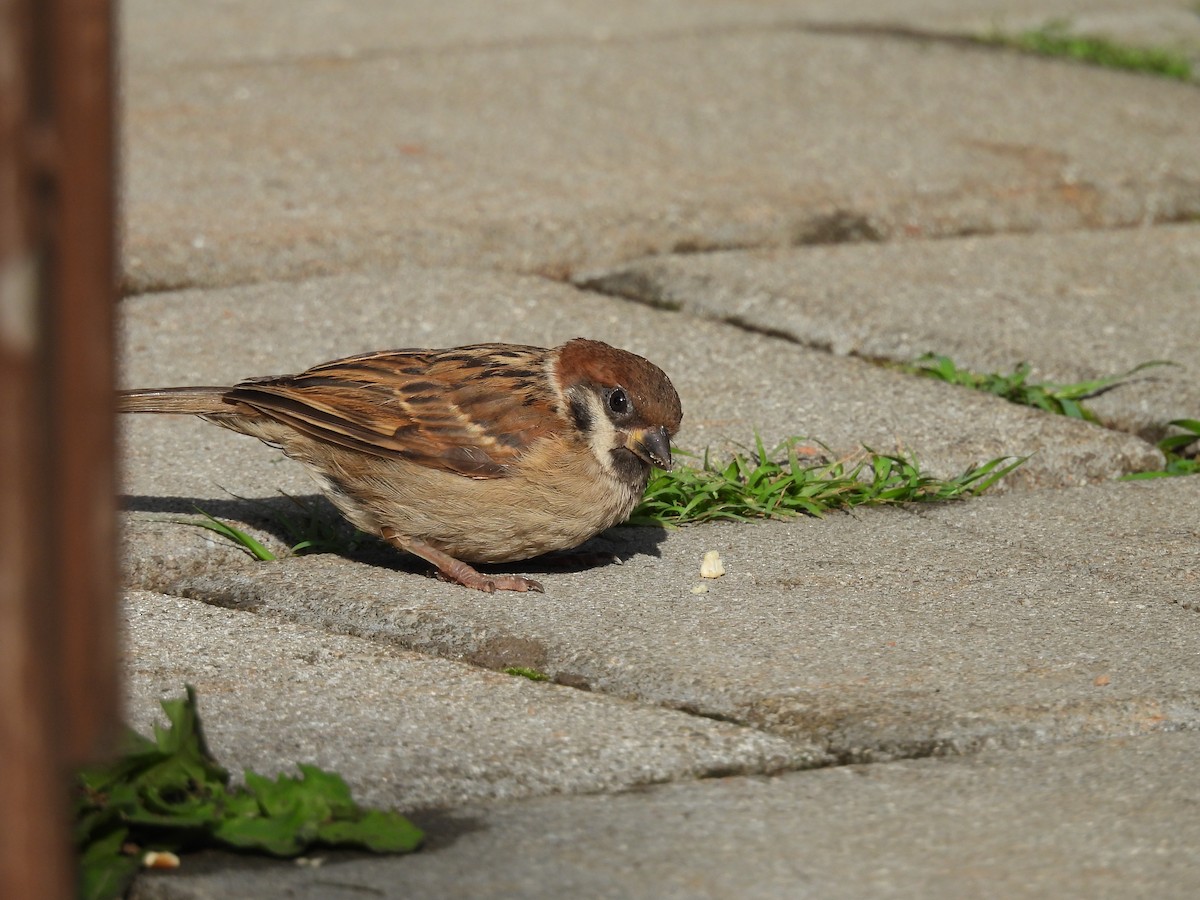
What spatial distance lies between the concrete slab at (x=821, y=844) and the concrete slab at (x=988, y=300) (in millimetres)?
2511

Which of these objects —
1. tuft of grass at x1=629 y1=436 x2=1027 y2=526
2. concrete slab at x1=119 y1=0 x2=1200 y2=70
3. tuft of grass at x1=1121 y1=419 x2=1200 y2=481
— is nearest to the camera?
tuft of grass at x1=629 y1=436 x2=1027 y2=526

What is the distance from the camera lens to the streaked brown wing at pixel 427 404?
414cm

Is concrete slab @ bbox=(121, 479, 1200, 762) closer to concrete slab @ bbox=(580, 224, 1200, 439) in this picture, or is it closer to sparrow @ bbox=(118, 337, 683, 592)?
sparrow @ bbox=(118, 337, 683, 592)

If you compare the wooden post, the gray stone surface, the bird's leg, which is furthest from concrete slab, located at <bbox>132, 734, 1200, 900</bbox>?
the bird's leg

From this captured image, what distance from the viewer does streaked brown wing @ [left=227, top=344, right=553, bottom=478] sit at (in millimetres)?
4141

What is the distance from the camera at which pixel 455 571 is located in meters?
4.10

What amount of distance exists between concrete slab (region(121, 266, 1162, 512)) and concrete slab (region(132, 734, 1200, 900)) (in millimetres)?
1915

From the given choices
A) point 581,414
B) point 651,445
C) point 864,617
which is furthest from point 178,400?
point 864,617

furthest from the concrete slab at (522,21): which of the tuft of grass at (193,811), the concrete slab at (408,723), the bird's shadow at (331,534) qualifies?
the tuft of grass at (193,811)

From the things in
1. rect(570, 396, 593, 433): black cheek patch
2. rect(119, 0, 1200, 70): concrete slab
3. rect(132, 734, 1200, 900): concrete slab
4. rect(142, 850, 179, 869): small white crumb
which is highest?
rect(119, 0, 1200, 70): concrete slab

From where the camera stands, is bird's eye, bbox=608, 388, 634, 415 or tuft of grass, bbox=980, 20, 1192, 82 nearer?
bird's eye, bbox=608, 388, 634, 415

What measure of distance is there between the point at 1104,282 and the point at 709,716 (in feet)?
12.0

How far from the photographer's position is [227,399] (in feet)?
14.3

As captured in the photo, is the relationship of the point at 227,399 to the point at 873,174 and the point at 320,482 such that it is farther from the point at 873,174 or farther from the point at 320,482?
the point at 873,174
